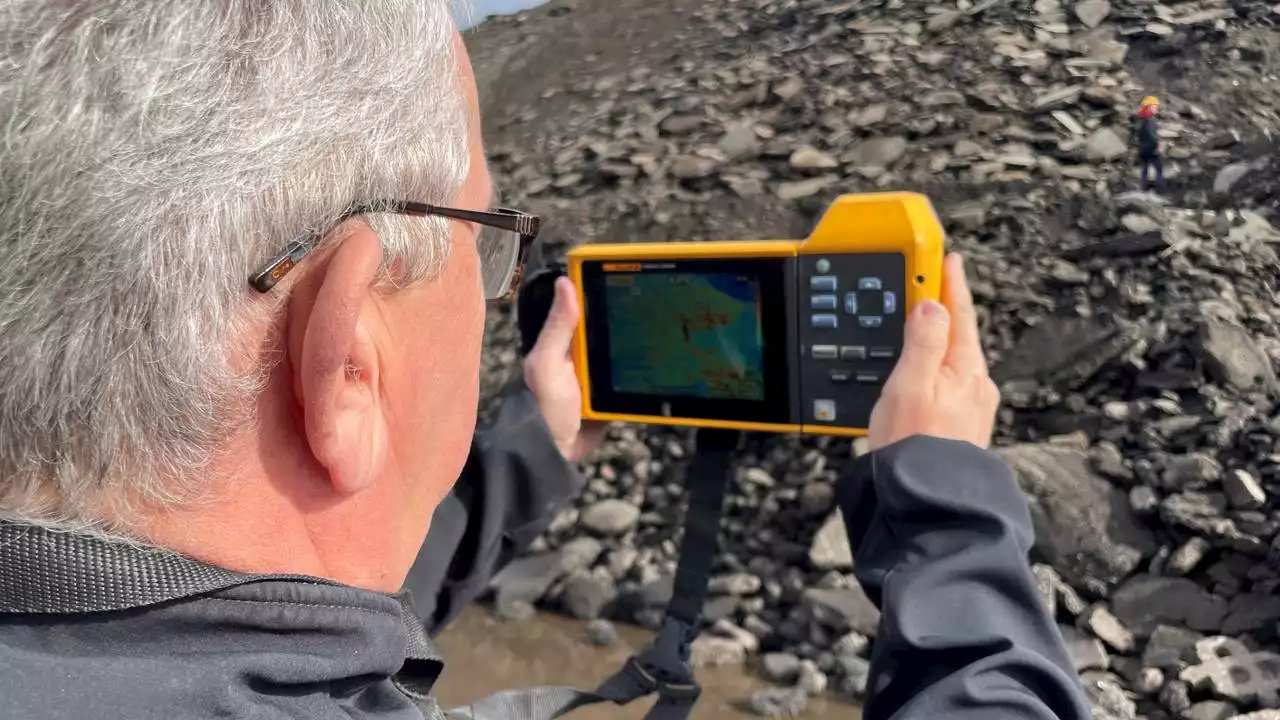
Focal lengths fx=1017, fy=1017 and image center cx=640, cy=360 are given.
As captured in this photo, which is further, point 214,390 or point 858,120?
point 858,120

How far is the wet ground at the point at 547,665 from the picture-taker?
3445mm

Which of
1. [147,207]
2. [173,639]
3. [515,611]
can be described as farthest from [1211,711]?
[147,207]

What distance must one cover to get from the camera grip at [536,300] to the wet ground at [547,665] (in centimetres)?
191

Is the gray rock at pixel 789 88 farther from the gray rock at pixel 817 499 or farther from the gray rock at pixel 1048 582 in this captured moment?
the gray rock at pixel 1048 582

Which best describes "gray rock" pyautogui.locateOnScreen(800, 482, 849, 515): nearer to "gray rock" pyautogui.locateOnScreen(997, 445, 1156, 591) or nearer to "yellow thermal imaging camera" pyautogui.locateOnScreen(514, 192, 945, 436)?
"gray rock" pyautogui.locateOnScreen(997, 445, 1156, 591)

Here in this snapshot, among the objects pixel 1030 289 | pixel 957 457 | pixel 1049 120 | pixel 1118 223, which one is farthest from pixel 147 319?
pixel 1049 120

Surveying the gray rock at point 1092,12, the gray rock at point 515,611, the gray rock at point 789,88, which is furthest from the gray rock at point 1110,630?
the gray rock at point 1092,12

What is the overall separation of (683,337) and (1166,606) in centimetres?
242

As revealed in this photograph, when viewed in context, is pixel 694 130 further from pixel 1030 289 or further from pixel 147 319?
pixel 147 319

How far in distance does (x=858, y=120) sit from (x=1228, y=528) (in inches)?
147

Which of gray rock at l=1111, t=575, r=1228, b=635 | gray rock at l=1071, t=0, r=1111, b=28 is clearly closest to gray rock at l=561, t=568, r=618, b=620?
gray rock at l=1111, t=575, r=1228, b=635

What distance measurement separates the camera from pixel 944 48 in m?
7.04

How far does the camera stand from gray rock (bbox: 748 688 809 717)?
3328 millimetres

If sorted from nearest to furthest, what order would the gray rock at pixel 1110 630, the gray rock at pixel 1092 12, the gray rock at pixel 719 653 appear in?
1. the gray rock at pixel 1110 630
2. the gray rock at pixel 719 653
3. the gray rock at pixel 1092 12
